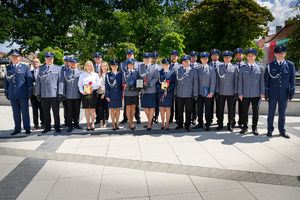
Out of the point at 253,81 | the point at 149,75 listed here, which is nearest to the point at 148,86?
the point at 149,75

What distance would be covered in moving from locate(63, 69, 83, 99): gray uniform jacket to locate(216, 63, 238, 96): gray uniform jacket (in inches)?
152

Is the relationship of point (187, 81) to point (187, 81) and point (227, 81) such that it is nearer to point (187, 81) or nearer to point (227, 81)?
point (187, 81)

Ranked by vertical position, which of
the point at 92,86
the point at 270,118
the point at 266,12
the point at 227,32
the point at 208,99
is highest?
the point at 266,12

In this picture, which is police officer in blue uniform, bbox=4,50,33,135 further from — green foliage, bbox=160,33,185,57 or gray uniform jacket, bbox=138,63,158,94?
green foliage, bbox=160,33,185,57

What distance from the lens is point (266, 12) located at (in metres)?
20.8

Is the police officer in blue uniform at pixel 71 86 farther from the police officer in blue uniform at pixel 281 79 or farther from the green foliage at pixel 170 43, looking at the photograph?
the green foliage at pixel 170 43

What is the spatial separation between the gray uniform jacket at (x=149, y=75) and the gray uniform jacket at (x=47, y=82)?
87.5 inches

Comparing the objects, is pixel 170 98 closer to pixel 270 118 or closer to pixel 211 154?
pixel 211 154

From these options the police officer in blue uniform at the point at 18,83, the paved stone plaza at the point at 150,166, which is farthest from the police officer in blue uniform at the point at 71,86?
the police officer in blue uniform at the point at 18,83

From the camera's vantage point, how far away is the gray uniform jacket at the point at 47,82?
5.79m

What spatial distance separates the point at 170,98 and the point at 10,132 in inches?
180

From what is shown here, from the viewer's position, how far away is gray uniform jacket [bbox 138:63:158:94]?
5969 millimetres

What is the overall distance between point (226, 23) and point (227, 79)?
17.3m

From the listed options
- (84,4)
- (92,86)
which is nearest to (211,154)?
(92,86)
